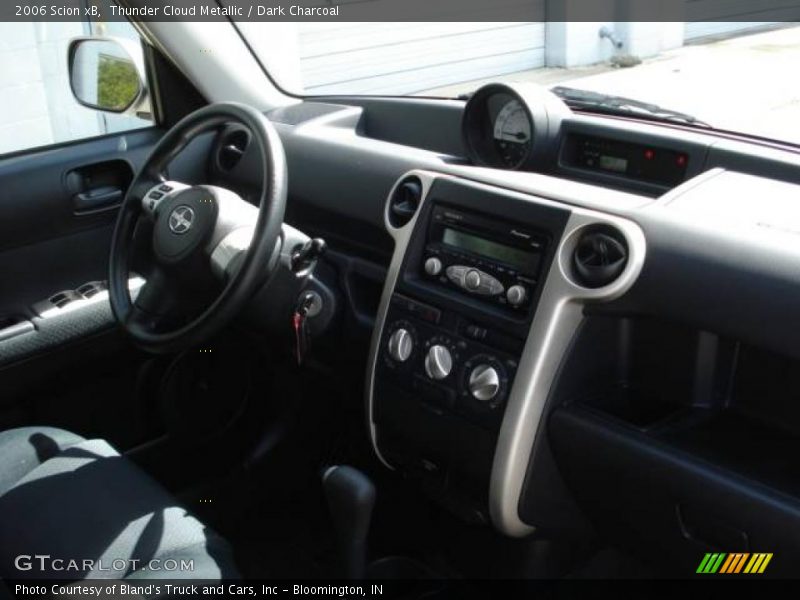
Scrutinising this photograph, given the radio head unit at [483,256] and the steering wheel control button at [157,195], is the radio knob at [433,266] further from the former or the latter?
the steering wheel control button at [157,195]

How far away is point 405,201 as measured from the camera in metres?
1.94

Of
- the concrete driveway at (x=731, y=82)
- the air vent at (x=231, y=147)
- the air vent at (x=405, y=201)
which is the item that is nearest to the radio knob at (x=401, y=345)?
the air vent at (x=405, y=201)

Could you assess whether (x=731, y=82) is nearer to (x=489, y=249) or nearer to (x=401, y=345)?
(x=489, y=249)

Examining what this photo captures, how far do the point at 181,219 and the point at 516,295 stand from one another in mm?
707

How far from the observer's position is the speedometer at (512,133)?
78.6 inches

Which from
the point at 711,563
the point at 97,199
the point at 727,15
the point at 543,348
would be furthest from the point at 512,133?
the point at 727,15

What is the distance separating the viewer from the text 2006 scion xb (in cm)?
153

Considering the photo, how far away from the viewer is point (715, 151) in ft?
5.70

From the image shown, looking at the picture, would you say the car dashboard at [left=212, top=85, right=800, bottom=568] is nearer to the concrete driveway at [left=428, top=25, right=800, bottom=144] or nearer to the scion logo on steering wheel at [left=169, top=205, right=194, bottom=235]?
the concrete driveway at [left=428, top=25, right=800, bottom=144]

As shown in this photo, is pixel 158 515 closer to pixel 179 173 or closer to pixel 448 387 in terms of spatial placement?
pixel 448 387

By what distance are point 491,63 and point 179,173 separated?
2.66m

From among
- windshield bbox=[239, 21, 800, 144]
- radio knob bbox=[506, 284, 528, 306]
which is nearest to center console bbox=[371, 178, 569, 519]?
radio knob bbox=[506, 284, 528, 306]

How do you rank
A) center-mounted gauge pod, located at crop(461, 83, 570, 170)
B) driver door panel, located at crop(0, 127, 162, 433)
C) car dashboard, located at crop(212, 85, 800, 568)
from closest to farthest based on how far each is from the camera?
car dashboard, located at crop(212, 85, 800, 568)
center-mounted gauge pod, located at crop(461, 83, 570, 170)
driver door panel, located at crop(0, 127, 162, 433)

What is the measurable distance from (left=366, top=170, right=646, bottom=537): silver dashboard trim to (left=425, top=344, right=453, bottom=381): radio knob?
0.16 m
